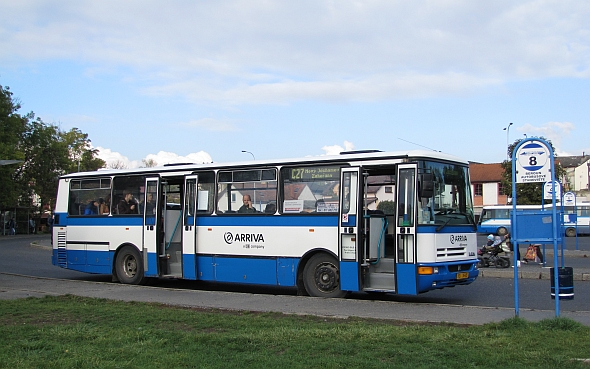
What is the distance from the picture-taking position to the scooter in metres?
21.8

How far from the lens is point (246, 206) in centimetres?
1523

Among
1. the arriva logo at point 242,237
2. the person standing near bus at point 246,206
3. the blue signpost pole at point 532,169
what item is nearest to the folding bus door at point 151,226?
the arriva logo at point 242,237

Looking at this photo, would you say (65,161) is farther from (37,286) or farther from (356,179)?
(356,179)

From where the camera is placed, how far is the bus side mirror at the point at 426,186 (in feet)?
41.3

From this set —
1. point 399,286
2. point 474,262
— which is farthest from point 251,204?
point 474,262

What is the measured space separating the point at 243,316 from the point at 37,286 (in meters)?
7.67

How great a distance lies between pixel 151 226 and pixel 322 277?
5095 mm

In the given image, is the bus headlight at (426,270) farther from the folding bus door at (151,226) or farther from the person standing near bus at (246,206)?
the folding bus door at (151,226)

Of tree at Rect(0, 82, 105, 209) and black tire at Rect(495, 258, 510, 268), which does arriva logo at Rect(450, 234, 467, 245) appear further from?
tree at Rect(0, 82, 105, 209)

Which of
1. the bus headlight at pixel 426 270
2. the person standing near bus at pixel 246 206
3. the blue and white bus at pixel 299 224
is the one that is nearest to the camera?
the bus headlight at pixel 426 270

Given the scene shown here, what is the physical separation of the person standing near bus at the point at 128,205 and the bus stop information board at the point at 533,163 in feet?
35.3

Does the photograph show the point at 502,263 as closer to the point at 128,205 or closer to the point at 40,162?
the point at 128,205

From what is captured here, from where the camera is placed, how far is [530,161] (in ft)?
30.3

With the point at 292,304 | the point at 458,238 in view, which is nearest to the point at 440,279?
the point at 458,238
